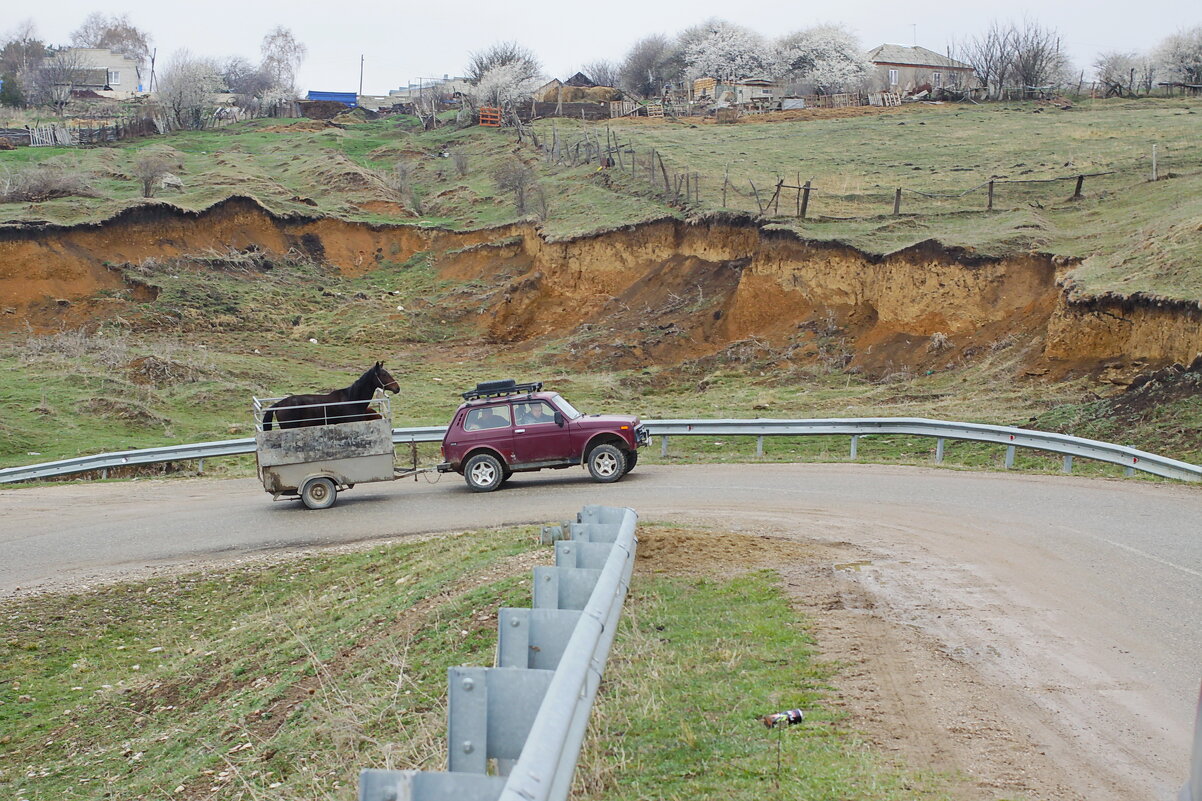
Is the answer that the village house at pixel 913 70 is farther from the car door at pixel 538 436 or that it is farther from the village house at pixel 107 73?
the village house at pixel 107 73

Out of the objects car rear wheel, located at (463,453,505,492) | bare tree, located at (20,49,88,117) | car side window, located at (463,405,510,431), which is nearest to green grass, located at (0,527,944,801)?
car rear wheel, located at (463,453,505,492)

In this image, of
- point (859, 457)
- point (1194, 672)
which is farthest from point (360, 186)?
point (1194, 672)

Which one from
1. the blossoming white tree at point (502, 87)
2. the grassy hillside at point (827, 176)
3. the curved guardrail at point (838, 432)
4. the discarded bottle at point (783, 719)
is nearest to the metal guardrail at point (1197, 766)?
the discarded bottle at point (783, 719)

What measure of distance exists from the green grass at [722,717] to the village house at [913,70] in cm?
7060

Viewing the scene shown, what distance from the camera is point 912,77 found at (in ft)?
264

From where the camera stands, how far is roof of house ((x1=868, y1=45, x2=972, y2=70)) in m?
81.1

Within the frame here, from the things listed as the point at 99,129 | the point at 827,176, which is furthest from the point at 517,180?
the point at 99,129

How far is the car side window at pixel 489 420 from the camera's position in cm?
1883

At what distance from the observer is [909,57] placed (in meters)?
83.7

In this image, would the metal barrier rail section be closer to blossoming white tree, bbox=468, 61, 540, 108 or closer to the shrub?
the shrub

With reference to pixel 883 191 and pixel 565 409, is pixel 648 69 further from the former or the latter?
pixel 565 409

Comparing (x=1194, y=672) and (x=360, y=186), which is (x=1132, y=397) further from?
(x=360, y=186)

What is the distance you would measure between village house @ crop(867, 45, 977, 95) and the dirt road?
2458 inches

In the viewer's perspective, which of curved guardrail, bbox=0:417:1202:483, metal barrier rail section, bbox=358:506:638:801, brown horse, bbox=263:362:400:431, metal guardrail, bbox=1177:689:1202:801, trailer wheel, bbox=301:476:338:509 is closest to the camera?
metal barrier rail section, bbox=358:506:638:801
